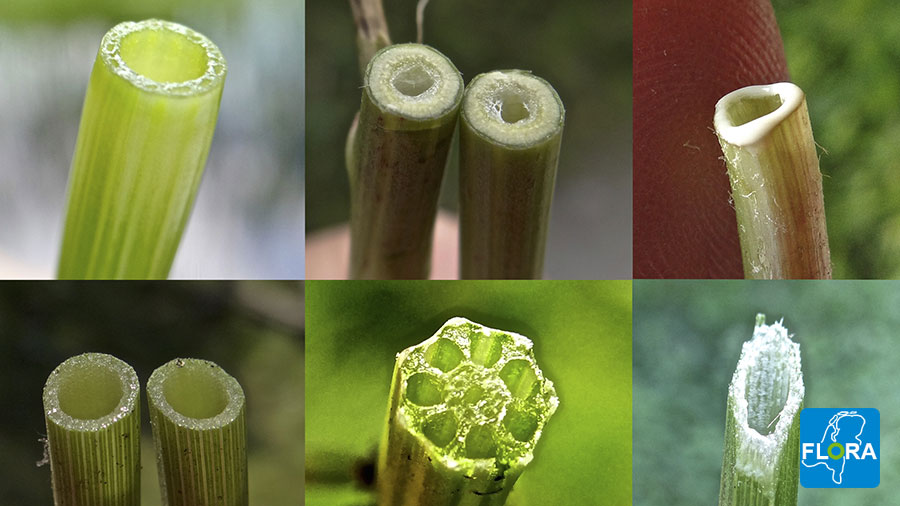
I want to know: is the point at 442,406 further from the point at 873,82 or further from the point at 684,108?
the point at 873,82

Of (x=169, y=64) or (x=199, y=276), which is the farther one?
(x=199, y=276)

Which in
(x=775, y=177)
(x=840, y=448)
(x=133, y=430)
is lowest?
(x=840, y=448)

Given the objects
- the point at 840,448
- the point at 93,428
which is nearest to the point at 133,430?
the point at 93,428

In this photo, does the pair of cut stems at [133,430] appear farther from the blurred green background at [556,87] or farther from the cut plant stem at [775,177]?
the cut plant stem at [775,177]

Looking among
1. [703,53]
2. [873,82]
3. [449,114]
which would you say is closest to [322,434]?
[449,114]

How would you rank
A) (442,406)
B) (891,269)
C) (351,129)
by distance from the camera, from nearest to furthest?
(442,406) → (351,129) → (891,269)

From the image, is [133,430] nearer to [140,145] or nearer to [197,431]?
[197,431]

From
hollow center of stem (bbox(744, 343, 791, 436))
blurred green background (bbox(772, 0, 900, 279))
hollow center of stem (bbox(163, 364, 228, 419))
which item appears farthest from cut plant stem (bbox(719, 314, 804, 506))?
hollow center of stem (bbox(163, 364, 228, 419))
